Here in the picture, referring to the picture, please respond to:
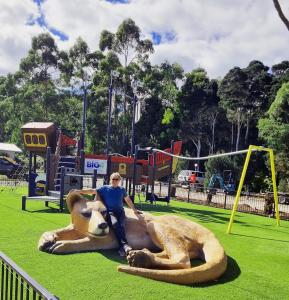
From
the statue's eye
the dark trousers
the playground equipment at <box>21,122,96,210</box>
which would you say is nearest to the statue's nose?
the dark trousers

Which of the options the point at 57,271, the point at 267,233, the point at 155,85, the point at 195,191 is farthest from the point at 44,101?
the point at 57,271

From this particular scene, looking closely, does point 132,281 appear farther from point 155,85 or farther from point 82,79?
point 82,79

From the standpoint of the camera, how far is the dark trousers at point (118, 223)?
7.29m

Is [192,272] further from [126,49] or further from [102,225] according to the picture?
[126,49]

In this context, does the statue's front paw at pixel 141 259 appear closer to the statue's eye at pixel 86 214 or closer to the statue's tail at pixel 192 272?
the statue's tail at pixel 192 272

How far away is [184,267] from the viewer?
6.10m

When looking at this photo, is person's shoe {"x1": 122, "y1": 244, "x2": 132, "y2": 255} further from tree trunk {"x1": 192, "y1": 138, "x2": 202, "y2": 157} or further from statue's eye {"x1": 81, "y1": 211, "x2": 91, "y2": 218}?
tree trunk {"x1": 192, "y1": 138, "x2": 202, "y2": 157}

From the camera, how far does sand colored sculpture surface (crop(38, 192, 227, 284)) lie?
5.96 meters

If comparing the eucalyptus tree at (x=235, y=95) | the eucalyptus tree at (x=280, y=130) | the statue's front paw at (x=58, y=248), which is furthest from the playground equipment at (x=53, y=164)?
the eucalyptus tree at (x=235, y=95)

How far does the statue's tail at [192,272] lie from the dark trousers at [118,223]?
106 cm

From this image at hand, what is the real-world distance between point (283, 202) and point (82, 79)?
29473mm

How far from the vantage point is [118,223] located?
732cm

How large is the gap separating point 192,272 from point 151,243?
1548 millimetres

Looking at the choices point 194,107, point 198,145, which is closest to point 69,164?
point 194,107
